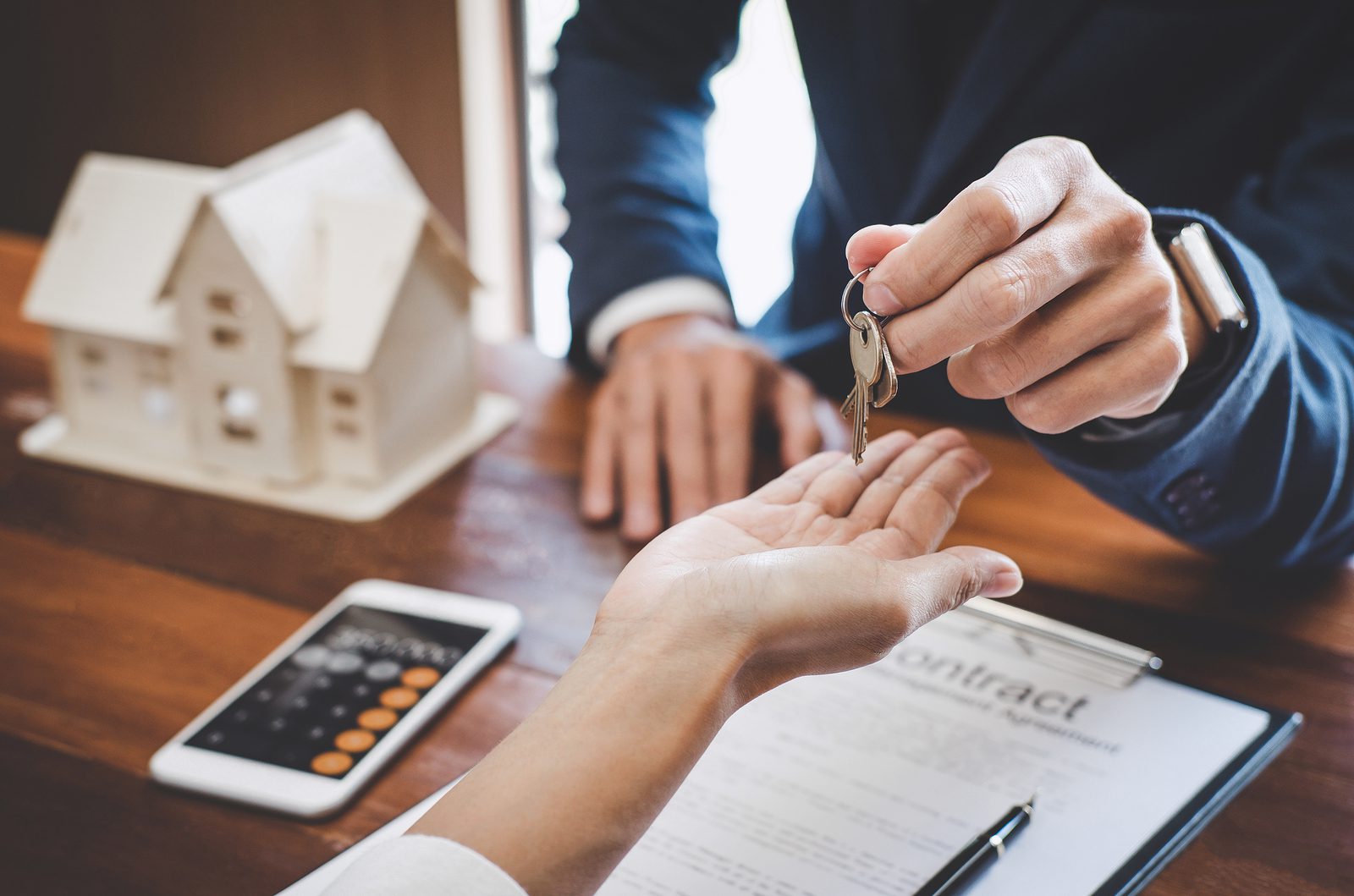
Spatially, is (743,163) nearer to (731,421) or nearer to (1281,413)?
(731,421)

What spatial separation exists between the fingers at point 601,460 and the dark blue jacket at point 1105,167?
197 mm

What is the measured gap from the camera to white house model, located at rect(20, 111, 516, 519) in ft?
3.30

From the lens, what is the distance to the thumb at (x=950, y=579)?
0.61m

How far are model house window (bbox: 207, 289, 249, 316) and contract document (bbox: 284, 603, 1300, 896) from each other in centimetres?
53

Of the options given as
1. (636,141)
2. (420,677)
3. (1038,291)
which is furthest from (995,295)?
(636,141)

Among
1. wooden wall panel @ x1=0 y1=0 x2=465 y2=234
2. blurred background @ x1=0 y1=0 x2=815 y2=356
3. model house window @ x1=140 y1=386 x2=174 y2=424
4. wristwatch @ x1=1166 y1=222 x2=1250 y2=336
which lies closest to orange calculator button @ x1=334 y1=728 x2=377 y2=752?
model house window @ x1=140 y1=386 x2=174 y2=424

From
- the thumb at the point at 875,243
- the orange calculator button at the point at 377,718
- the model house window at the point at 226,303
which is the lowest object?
the orange calculator button at the point at 377,718

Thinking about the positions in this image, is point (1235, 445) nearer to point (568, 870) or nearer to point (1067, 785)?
point (1067, 785)

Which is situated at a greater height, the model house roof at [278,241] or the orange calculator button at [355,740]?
the model house roof at [278,241]

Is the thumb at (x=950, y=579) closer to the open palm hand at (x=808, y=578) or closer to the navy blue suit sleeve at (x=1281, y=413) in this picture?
→ the open palm hand at (x=808, y=578)

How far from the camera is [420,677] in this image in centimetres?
79

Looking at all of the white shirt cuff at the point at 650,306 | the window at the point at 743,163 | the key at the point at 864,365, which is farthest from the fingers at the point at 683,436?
the window at the point at 743,163

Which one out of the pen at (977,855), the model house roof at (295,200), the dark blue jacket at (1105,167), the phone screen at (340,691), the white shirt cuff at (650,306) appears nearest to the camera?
the pen at (977,855)

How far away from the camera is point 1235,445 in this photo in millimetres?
833
